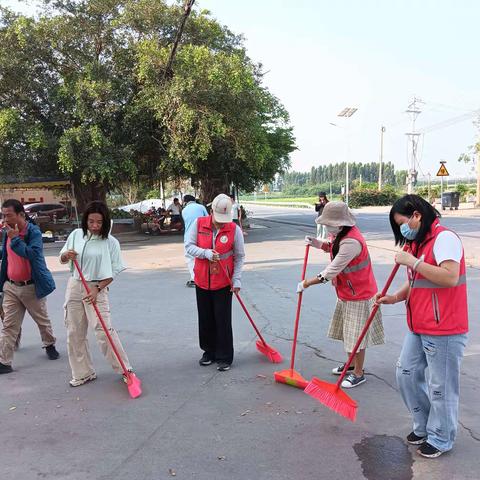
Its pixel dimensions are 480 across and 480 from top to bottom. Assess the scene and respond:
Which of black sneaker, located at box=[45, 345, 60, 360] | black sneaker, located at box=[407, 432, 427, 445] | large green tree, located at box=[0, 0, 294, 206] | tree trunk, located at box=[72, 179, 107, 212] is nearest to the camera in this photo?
black sneaker, located at box=[407, 432, 427, 445]

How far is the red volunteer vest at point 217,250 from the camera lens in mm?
4559

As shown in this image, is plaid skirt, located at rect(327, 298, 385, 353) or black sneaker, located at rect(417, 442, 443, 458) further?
plaid skirt, located at rect(327, 298, 385, 353)

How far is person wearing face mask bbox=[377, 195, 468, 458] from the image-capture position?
2.72 meters

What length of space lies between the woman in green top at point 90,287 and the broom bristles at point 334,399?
5.69 feet

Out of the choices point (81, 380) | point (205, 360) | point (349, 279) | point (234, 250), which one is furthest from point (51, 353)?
point (349, 279)

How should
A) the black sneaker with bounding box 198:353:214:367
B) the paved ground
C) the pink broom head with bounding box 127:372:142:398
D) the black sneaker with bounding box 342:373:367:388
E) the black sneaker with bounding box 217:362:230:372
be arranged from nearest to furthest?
the paved ground → the pink broom head with bounding box 127:372:142:398 → the black sneaker with bounding box 342:373:367:388 → the black sneaker with bounding box 217:362:230:372 → the black sneaker with bounding box 198:353:214:367

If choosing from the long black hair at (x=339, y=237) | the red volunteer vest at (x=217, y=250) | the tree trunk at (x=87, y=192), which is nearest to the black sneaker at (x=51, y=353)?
the red volunteer vest at (x=217, y=250)

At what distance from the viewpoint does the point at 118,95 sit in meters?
17.4

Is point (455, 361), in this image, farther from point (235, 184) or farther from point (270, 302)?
point (235, 184)

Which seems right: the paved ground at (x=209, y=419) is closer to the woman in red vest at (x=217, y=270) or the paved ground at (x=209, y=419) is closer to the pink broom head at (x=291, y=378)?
the pink broom head at (x=291, y=378)

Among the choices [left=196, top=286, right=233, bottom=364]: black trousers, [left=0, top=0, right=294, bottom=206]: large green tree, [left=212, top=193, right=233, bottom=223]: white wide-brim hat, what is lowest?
[left=196, top=286, right=233, bottom=364]: black trousers

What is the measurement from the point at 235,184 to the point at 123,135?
23.1ft

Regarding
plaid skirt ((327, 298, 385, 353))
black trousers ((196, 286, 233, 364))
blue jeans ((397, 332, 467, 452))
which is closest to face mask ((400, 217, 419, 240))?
blue jeans ((397, 332, 467, 452))

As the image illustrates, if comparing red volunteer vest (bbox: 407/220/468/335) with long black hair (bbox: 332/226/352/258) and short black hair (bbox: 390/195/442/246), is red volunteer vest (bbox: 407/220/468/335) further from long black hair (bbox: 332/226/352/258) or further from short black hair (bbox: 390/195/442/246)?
long black hair (bbox: 332/226/352/258)
